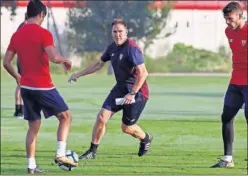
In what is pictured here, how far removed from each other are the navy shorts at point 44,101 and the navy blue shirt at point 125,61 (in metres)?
1.41

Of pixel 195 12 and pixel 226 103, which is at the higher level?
pixel 226 103

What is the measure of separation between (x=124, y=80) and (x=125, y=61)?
1.03 ft

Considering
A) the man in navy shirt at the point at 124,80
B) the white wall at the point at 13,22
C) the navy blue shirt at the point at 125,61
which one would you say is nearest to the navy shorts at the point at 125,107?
the man in navy shirt at the point at 124,80

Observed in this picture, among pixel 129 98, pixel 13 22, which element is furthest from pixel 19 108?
pixel 13 22

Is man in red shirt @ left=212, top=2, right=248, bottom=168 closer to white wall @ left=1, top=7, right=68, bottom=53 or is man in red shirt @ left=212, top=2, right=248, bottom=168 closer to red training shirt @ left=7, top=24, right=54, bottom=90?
red training shirt @ left=7, top=24, right=54, bottom=90

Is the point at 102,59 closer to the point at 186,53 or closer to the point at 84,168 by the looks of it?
the point at 84,168

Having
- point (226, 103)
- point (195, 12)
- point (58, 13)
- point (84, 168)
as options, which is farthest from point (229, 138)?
point (195, 12)

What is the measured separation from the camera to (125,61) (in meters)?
12.3

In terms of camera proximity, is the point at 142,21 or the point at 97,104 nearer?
the point at 97,104

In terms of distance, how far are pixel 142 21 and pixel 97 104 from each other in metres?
22.5

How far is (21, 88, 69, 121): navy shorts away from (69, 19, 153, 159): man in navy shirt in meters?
1.17

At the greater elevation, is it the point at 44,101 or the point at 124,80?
the point at 44,101

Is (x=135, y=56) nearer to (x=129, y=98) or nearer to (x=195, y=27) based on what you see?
(x=129, y=98)

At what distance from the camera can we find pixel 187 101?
24.8 meters
